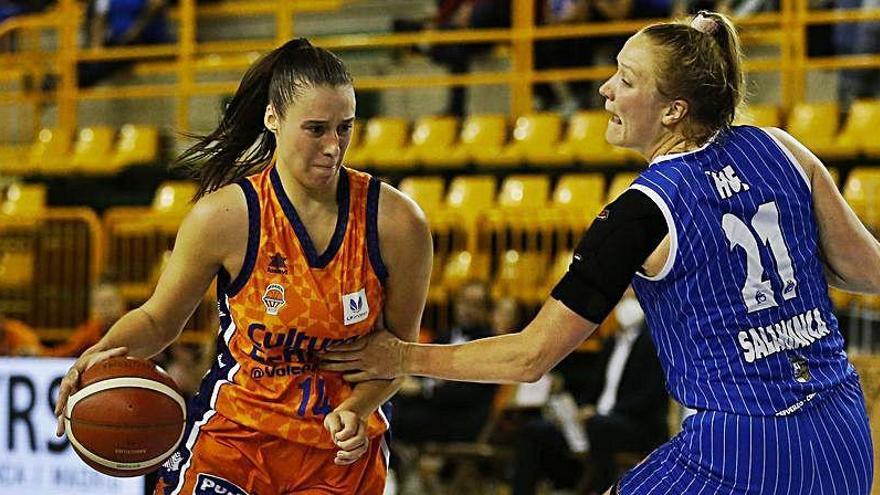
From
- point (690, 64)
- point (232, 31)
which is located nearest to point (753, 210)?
point (690, 64)

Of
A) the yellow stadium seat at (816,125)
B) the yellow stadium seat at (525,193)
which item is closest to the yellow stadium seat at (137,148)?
the yellow stadium seat at (525,193)

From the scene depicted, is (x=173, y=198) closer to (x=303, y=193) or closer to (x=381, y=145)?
(x=381, y=145)

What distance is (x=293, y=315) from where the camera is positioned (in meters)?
3.46

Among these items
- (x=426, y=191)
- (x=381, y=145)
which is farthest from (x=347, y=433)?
(x=381, y=145)

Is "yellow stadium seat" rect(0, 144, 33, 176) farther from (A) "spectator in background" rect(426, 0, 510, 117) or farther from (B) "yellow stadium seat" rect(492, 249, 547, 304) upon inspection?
(B) "yellow stadium seat" rect(492, 249, 547, 304)

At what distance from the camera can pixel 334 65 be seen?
352 cm

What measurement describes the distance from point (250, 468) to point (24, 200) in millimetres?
8460

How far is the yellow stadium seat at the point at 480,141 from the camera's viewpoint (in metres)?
10.2

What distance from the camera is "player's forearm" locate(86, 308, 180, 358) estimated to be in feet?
11.8

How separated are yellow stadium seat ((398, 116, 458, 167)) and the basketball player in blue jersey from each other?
7.24 metres

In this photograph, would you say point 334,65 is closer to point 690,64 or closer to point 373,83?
point 690,64

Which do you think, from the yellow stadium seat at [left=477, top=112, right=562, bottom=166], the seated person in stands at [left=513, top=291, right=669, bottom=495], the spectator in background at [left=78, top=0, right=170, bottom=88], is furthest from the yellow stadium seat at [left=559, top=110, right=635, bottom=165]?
the spectator in background at [left=78, top=0, right=170, bottom=88]

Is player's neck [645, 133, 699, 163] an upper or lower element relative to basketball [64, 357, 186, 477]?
upper

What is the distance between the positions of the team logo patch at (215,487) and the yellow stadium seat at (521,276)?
5606 millimetres
